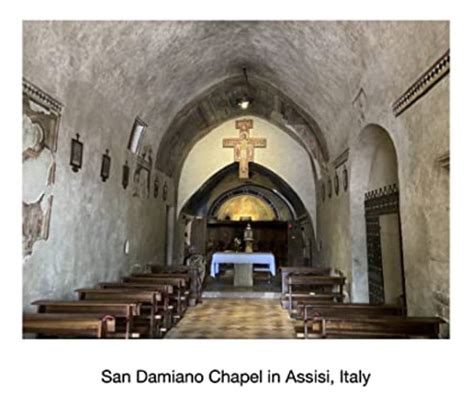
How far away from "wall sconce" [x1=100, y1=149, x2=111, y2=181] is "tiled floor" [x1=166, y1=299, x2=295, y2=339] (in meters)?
2.57

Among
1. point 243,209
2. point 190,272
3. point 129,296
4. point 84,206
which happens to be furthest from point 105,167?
point 243,209

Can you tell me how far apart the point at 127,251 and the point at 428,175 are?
5333 mm

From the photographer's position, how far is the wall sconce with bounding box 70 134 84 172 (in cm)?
504

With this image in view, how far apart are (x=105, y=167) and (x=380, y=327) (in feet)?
14.9

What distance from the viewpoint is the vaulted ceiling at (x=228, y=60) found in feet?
13.5

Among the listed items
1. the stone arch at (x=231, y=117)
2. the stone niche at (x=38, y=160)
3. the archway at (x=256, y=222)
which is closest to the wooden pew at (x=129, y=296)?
the stone niche at (x=38, y=160)

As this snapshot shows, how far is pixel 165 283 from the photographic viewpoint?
6348 millimetres

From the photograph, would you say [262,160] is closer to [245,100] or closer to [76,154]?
[245,100]

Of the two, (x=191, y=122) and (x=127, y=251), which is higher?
(x=191, y=122)

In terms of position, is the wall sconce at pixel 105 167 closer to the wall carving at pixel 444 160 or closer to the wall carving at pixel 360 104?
the wall carving at pixel 360 104

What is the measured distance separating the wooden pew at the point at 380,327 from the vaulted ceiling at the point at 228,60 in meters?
2.30
